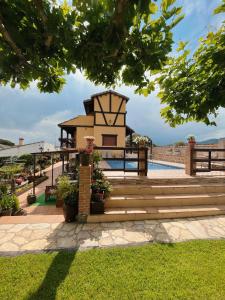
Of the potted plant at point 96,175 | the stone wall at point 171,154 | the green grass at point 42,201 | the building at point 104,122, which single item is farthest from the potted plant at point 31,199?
the building at point 104,122

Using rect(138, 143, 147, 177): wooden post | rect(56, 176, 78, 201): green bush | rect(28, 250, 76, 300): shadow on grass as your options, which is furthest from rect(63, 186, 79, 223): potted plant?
rect(138, 143, 147, 177): wooden post

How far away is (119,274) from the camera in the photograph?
9.40ft

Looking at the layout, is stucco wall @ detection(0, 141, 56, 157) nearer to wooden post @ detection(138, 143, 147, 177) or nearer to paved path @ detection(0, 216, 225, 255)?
wooden post @ detection(138, 143, 147, 177)

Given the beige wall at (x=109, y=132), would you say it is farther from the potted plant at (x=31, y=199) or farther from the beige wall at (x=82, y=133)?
the potted plant at (x=31, y=199)

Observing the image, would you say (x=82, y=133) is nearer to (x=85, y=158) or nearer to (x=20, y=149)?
(x=20, y=149)

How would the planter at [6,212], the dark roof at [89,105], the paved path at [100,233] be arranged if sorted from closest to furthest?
the paved path at [100,233], the planter at [6,212], the dark roof at [89,105]

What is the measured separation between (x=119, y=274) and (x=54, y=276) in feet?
3.33

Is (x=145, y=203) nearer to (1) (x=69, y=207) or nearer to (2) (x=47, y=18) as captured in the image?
(1) (x=69, y=207)

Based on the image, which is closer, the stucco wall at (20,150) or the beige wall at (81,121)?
the stucco wall at (20,150)

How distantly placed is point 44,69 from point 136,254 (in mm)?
3524

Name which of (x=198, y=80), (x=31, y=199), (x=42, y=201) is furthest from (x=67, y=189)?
(x=198, y=80)

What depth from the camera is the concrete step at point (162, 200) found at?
18.3ft

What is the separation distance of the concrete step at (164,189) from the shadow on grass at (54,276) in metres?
2.82

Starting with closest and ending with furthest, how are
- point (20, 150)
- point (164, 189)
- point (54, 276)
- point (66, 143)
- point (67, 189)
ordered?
point (54, 276), point (67, 189), point (164, 189), point (20, 150), point (66, 143)
